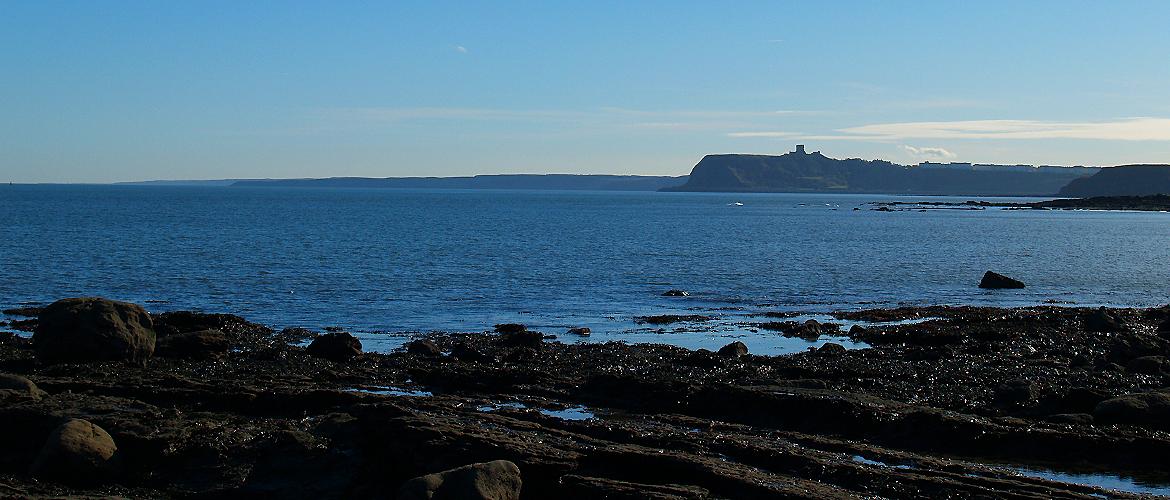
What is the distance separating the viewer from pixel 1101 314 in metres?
31.1

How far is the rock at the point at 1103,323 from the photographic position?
30469 mm

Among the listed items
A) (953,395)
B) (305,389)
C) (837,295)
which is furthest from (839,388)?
(837,295)

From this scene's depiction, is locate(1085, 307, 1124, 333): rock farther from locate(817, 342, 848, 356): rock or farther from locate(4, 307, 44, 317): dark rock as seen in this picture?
locate(4, 307, 44, 317): dark rock

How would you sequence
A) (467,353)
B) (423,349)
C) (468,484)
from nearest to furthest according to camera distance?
1. (468,484)
2. (467,353)
3. (423,349)

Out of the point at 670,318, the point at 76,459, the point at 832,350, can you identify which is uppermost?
the point at 76,459

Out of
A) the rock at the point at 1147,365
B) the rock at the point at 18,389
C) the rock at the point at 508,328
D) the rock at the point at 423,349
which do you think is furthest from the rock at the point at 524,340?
the rock at the point at 1147,365

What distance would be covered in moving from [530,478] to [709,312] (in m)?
24.5

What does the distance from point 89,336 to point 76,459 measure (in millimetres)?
9492

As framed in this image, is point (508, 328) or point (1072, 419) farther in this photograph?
point (508, 328)

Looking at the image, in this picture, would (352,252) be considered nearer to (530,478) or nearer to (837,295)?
(837,295)

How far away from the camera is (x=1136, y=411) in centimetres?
1712

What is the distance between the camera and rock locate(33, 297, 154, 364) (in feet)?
74.3

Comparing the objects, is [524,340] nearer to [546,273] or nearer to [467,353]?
[467,353]

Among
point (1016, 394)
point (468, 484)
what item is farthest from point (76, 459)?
point (1016, 394)
